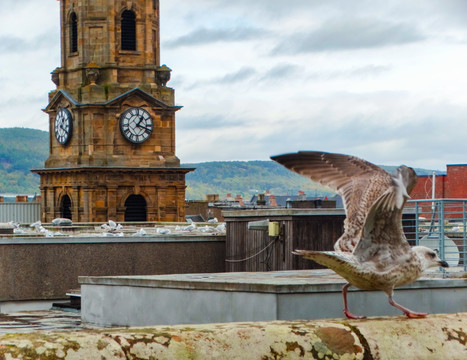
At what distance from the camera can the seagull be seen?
11031mm

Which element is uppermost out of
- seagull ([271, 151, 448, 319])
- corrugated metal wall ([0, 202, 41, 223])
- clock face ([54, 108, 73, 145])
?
clock face ([54, 108, 73, 145])

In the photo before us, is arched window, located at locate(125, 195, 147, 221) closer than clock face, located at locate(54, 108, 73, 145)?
Yes

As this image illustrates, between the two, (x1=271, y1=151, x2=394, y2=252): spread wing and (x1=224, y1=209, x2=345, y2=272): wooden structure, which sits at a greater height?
(x1=271, y1=151, x2=394, y2=252): spread wing

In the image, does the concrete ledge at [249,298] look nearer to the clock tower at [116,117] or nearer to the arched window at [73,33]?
the clock tower at [116,117]

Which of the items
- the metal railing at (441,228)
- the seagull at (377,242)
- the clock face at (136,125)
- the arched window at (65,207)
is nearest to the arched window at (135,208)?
the clock face at (136,125)

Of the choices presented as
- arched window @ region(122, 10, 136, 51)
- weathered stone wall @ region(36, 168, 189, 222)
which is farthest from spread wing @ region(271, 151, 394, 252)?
arched window @ region(122, 10, 136, 51)

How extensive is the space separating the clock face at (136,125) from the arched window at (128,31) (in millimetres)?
4322

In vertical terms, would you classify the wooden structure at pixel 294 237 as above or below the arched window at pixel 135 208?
above

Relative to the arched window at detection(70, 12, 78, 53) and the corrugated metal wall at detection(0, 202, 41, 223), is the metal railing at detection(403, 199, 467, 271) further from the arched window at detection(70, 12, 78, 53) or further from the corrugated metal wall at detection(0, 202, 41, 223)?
the arched window at detection(70, 12, 78, 53)

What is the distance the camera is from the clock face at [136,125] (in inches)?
3255

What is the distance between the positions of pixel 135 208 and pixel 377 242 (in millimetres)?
72883

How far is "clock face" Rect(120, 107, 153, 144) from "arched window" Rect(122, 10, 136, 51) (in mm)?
4322

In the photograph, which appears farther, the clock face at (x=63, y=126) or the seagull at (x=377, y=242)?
the clock face at (x=63, y=126)

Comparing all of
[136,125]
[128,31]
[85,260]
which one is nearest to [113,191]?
[136,125]
